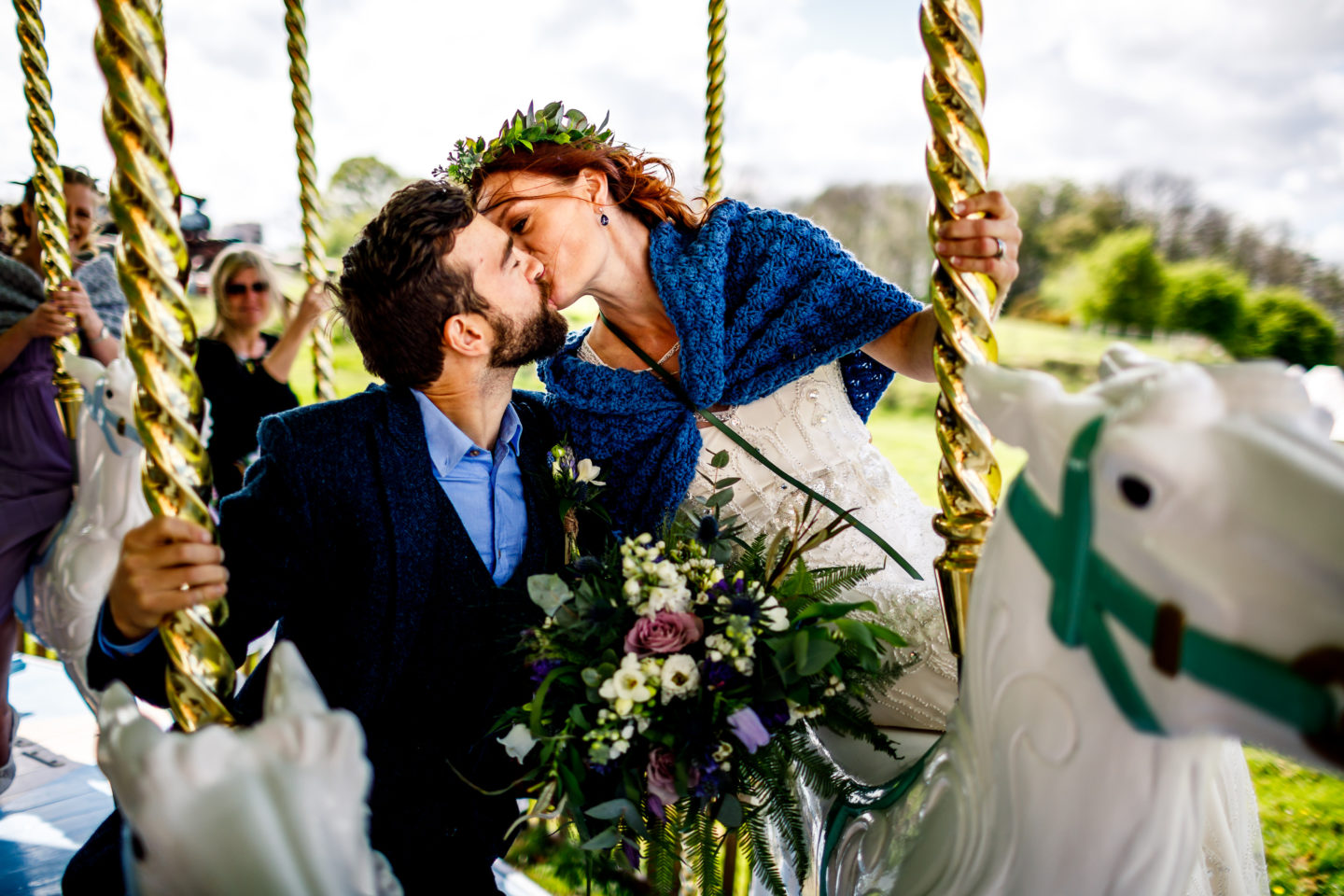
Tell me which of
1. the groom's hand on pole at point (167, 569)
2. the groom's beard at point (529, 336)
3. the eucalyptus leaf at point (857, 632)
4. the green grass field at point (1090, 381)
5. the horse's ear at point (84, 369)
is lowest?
the green grass field at point (1090, 381)

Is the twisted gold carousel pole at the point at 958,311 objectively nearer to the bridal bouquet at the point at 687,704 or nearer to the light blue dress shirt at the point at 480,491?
the bridal bouquet at the point at 687,704

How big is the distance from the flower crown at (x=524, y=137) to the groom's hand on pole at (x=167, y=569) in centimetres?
114

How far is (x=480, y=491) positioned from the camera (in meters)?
1.62

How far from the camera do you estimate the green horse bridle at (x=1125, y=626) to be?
2.16 ft

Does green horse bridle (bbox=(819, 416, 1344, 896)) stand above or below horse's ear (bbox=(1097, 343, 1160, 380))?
below

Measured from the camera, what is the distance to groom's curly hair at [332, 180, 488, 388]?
1608 mm

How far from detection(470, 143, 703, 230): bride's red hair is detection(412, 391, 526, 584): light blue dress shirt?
628 mm

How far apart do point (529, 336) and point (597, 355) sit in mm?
262

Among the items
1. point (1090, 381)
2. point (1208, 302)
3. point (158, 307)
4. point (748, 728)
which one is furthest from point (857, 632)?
point (1208, 302)

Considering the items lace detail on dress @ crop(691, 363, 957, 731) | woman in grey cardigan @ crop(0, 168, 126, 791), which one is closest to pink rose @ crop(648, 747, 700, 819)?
lace detail on dress @ crop(691, 363, 957, 731)

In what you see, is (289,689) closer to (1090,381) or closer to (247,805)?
(247,805)

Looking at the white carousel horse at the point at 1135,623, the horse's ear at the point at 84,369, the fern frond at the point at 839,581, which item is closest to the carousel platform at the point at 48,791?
the horse's ear at the point at 84,369

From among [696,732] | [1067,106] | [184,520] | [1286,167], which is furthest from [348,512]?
[1067,106]

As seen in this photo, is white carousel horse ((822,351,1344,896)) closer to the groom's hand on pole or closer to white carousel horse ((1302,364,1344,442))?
white carousel horse ((1302,364,1344,442))
